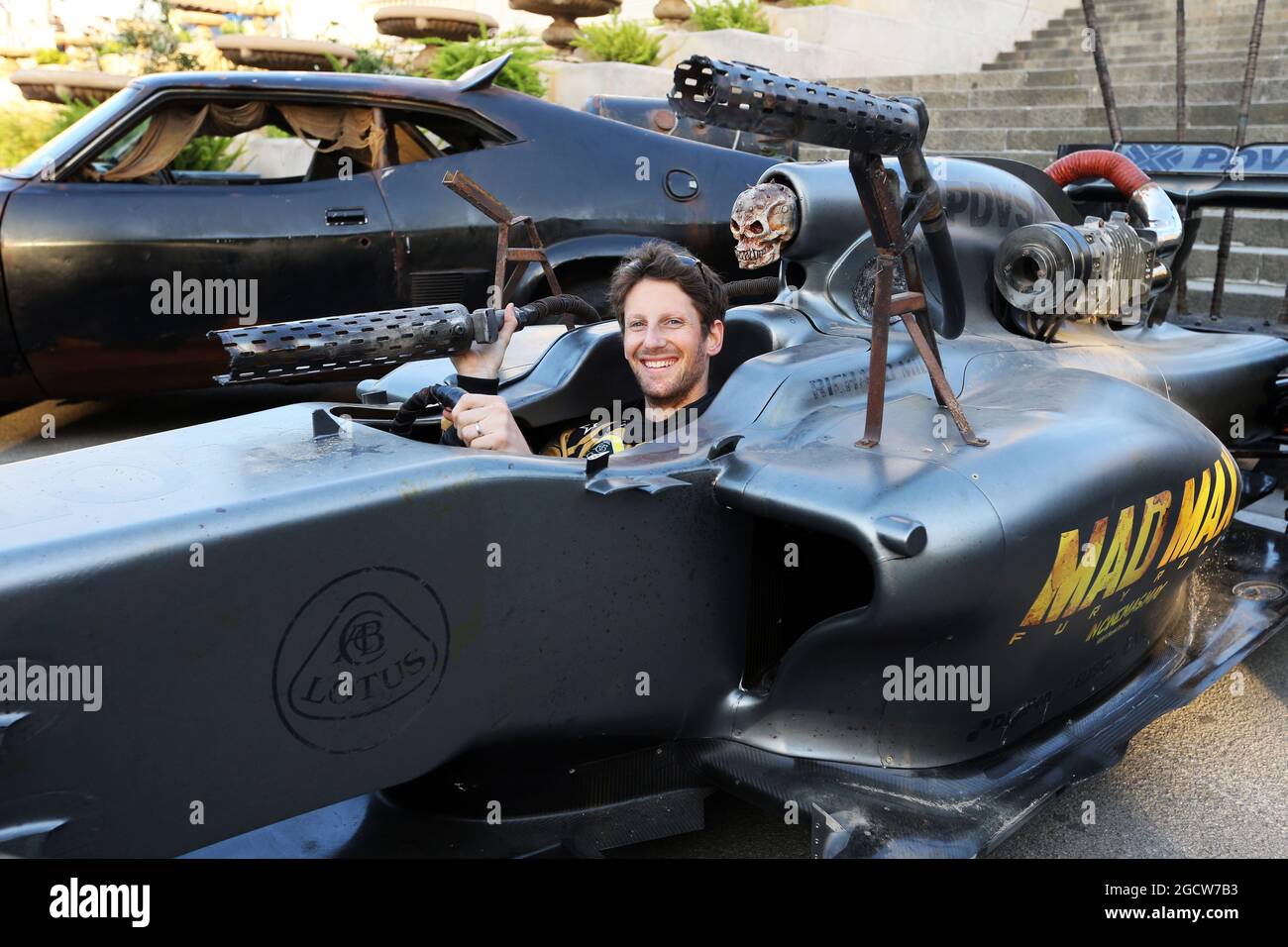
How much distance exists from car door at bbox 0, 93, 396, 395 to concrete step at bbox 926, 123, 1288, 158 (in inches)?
233

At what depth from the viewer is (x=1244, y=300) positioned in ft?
23.3

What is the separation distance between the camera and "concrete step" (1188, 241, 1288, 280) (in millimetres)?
7371

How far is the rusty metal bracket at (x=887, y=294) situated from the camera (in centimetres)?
249

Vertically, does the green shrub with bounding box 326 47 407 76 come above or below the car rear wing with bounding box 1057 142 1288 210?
above

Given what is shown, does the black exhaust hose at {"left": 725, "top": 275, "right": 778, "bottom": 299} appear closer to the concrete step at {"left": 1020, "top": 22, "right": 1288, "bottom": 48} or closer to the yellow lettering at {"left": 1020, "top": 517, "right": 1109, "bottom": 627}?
the yellow lettering at {"left": 1020, "top": 517, "right": 1109, "bottom": 627}

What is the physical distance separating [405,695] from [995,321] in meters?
2.31

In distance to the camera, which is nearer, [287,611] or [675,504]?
[287,611]

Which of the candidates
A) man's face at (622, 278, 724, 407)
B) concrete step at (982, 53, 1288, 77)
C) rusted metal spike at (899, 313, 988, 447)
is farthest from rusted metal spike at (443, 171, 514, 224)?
concrete step at (982, 53, 1288, 77)

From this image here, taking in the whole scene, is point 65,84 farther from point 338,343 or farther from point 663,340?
point 338,343

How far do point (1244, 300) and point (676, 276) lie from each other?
5.51 metres

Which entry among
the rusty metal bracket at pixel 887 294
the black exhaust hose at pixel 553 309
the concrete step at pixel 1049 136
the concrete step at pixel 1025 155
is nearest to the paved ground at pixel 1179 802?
the rusty metal bracket at pixel 887 294

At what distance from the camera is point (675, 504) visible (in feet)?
7.94

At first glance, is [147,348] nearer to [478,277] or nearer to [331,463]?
[478,277]

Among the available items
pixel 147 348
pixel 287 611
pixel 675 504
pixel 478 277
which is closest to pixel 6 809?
pixel 287 611
